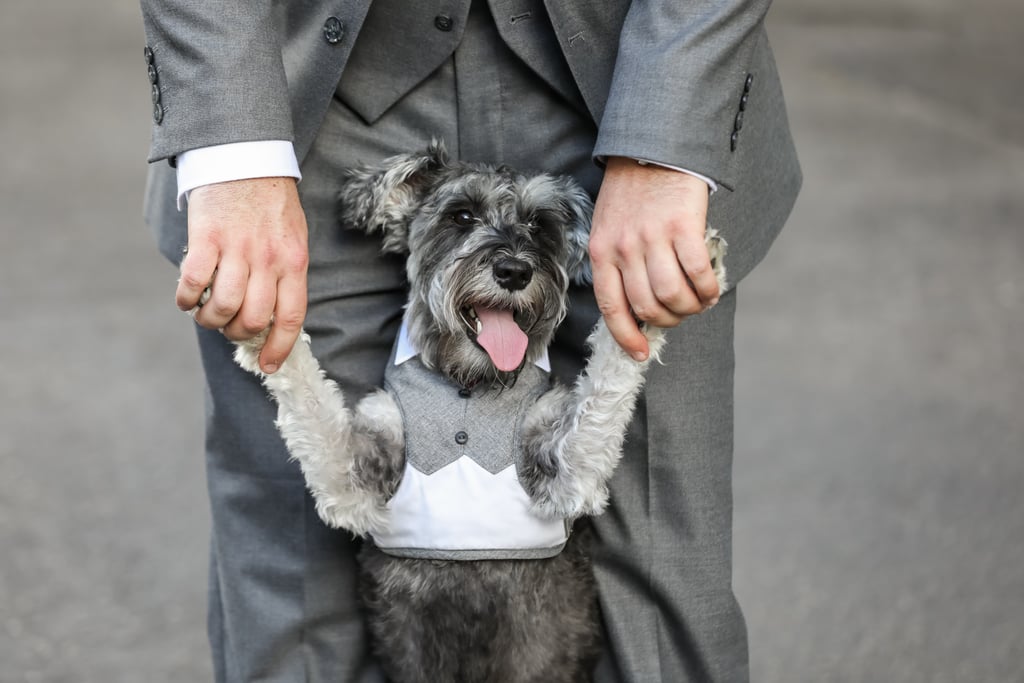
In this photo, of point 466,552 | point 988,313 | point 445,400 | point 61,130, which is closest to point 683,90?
point 445,400

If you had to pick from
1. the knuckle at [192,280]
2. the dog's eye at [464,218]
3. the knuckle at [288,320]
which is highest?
the dog's eye at [464,218]

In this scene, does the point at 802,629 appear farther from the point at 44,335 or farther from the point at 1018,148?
the point at 1018,148

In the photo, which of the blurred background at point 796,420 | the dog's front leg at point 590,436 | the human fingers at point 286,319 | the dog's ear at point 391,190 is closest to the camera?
the human fingers at point 286,319

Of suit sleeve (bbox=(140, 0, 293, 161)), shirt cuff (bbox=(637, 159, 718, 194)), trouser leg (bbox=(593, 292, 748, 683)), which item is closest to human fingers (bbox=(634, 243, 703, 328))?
shirt cuff (bbox=(637, 159, 718, 194))

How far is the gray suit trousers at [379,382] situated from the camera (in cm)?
234

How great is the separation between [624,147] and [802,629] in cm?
213

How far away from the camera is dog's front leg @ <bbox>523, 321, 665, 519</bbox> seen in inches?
83.6

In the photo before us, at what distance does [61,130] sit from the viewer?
9.05 meters

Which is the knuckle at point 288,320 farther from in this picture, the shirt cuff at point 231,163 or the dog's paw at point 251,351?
the shirt cuff at point 231,163

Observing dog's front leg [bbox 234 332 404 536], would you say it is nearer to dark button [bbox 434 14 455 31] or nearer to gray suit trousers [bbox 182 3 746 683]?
gray suit trousers [bbox 182 3 746 683]

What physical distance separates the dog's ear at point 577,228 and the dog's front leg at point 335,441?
41cm

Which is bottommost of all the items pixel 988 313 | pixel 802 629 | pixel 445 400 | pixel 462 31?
pixel 802 629

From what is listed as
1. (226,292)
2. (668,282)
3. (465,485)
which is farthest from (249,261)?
(668,282)

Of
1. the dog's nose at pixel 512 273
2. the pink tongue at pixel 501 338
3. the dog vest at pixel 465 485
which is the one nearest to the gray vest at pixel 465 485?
the dog vest at pixel 465 485
